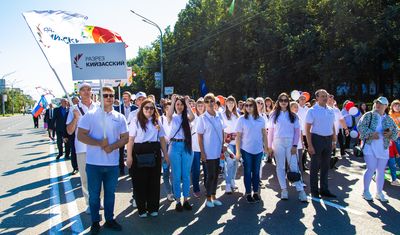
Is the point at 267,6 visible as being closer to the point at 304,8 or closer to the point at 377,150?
the point at 304,8

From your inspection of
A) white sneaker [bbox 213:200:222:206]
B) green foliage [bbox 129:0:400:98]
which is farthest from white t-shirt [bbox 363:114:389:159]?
green foliage [bbox 129:0:400:98]

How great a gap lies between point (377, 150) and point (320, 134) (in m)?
1.02

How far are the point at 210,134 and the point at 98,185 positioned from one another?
214 cm

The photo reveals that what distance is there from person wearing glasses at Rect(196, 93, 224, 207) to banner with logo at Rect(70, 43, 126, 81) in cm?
172

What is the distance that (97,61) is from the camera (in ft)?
18.2

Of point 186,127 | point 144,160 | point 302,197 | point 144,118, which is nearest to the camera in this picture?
point 144,160

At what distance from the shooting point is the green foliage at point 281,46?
24469mm

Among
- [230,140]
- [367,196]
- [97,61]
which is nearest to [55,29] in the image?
[97,61]

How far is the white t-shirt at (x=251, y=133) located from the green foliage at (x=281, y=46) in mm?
18858

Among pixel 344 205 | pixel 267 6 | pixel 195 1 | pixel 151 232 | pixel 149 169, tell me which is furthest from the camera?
pixel 195 1

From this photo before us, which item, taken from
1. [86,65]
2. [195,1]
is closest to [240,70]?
[195,1]

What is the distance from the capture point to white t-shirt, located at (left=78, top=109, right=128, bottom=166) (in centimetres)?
520

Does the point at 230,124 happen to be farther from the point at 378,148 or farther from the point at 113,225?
the point at 113,225

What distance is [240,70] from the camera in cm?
3831
